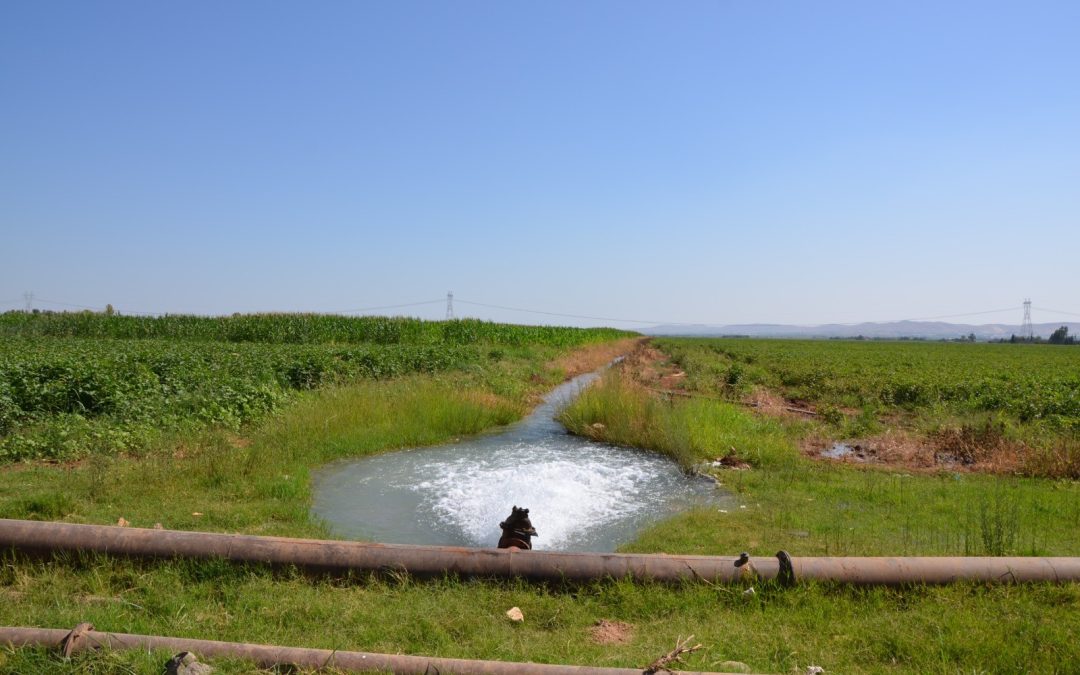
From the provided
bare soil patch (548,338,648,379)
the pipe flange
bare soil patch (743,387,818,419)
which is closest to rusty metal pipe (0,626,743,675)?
the pipe flange

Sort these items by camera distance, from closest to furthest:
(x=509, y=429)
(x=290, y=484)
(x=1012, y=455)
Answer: (x=290, y=484) < (x=1012, y=455) < (x=509, y=429)

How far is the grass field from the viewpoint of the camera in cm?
430

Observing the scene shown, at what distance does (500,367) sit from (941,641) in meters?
19.0

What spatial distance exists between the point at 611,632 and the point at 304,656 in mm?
2064

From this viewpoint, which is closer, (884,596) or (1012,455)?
(884,596)

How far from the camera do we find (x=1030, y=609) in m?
4.76

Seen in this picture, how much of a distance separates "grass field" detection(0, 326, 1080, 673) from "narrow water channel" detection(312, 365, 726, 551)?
0.52 meters

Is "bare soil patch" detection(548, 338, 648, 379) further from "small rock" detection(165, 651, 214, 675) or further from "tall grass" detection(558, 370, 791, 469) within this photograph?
"small rock" detection(165, 651, 214, 675)

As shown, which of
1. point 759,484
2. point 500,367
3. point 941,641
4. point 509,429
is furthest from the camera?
point 500,367

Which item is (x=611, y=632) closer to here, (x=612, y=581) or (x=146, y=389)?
(x=612, y=581)

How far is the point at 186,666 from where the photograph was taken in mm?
3578

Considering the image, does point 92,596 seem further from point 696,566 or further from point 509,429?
point 509,429

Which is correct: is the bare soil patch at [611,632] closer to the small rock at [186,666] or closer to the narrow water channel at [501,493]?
the narrow water channel at [501,493]

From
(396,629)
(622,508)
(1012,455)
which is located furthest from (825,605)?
(1012,455)
